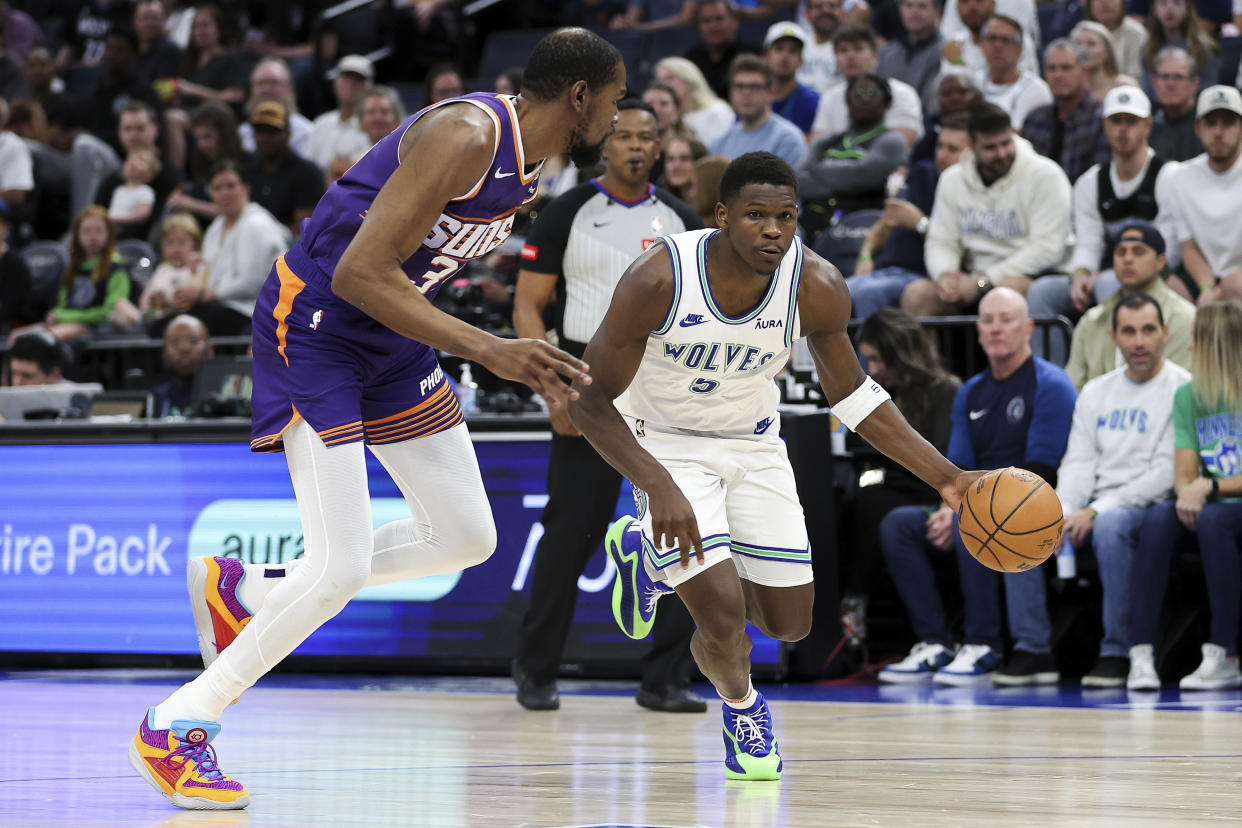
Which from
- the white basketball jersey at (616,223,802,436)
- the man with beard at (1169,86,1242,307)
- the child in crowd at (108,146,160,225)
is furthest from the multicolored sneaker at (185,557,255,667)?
the child in crowd at (108,146,160,225)

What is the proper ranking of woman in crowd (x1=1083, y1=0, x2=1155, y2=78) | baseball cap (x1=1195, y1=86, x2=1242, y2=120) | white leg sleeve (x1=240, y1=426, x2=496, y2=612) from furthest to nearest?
woman in crowd (x1=1083, y1=0, x2=1155, y2=78), baseball cap (x1=1195, y1=86, x2=1242, y2=120), white leg sleeve (x1=240, y1=426, x2=496, y2=612)

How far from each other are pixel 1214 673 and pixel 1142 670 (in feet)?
0.99

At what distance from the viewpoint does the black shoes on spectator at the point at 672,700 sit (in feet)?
21.5

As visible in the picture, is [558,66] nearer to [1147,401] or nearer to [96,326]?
[1147,401]

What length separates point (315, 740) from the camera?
226 inches

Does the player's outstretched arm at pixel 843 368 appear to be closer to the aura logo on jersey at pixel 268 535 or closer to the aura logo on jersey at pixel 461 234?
the aura logo on jersey at pixel 461 234

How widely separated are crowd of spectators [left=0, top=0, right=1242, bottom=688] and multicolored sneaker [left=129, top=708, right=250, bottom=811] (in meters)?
4.26

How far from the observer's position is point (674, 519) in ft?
14.5

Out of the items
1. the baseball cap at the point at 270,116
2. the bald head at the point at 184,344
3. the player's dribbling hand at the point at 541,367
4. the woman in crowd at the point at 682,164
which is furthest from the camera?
the baseball cap at the point at 270,116

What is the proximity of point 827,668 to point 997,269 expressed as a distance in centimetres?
262

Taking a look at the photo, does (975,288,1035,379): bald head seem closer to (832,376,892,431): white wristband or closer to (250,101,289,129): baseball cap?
(832,376,892,431): white wristband

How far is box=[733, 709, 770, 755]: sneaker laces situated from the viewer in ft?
15.1

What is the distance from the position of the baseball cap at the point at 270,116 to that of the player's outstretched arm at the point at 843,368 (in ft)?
25.8

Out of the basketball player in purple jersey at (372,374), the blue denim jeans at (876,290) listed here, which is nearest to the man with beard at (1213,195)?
the blue denim jeans at (876,290)
